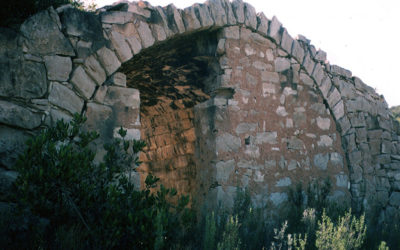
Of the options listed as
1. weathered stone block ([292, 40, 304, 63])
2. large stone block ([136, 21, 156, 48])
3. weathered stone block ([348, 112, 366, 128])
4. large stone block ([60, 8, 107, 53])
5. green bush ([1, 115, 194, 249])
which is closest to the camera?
green bush ([1, 115, 194, 249])

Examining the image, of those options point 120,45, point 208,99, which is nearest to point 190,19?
point 120,45

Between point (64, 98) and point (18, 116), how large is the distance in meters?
0.47

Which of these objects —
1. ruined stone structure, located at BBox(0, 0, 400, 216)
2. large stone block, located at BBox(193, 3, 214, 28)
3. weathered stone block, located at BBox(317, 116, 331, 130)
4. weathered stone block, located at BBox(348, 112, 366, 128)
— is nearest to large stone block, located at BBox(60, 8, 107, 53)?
ruined stone structure, located at BBox(0, 0, 400, 216)

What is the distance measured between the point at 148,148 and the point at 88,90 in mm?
3001

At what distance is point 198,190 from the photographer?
484 centimetres

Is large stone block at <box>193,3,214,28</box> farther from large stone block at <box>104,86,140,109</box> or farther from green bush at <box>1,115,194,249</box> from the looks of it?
green bush at <box>1,115,194,249</box>

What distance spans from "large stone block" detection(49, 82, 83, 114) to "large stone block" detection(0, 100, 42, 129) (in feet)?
0.74

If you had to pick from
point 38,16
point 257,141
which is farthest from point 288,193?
point 38,16

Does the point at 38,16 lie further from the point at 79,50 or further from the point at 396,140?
the point at 396,140

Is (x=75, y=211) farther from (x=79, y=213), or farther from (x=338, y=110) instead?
(x=338, y=110)

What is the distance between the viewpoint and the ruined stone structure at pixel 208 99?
3.34 meters

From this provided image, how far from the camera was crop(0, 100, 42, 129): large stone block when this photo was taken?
9.93 ft

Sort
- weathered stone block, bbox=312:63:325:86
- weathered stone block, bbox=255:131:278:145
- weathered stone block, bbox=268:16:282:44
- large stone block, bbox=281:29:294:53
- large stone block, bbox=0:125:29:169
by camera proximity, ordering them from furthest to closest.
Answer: weathered stone block, bbox=312:63:325:86, large stone block, bbox=281:29:294:53, weathered stone block, bbox=268:16:282:44, weathered stone block, bbox=255:131:278:145, large stone block, bbox=0:125:29:169

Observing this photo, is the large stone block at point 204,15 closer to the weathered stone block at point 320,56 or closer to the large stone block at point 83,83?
the large stone block at point 83,83
